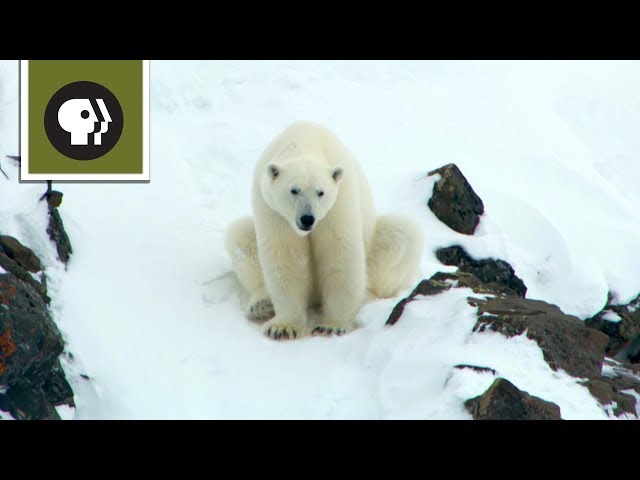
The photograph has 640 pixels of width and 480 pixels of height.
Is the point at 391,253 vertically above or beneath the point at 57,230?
beneath

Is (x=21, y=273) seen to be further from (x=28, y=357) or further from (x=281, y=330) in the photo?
(x=281, y=330)

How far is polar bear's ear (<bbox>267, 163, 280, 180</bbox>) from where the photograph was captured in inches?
248

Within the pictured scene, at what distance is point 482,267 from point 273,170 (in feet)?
14.5

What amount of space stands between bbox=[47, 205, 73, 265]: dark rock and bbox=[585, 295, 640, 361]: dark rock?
20.9 feet

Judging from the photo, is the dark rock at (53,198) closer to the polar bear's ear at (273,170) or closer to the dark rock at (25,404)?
the polar bear's ear at (273,170)

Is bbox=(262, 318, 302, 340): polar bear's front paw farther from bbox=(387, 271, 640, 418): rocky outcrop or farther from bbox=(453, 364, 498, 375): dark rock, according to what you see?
bbox=(453, 364, 498, 375): dark rock

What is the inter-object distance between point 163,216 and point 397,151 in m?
4.73

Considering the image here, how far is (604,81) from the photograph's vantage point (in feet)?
58.1

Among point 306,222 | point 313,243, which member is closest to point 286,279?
point 313,243

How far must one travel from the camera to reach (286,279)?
6.68 metres

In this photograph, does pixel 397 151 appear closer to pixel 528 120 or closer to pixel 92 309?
pixel 528 120

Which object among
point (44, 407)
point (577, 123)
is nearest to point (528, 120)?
point (577, 123)

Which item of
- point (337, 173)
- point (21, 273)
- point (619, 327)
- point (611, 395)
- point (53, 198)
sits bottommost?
point (619, 327)

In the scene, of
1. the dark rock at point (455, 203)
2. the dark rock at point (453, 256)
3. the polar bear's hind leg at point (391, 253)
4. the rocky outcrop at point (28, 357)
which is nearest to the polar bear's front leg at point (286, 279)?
the polar bear's hind leg at point (391, 253)
